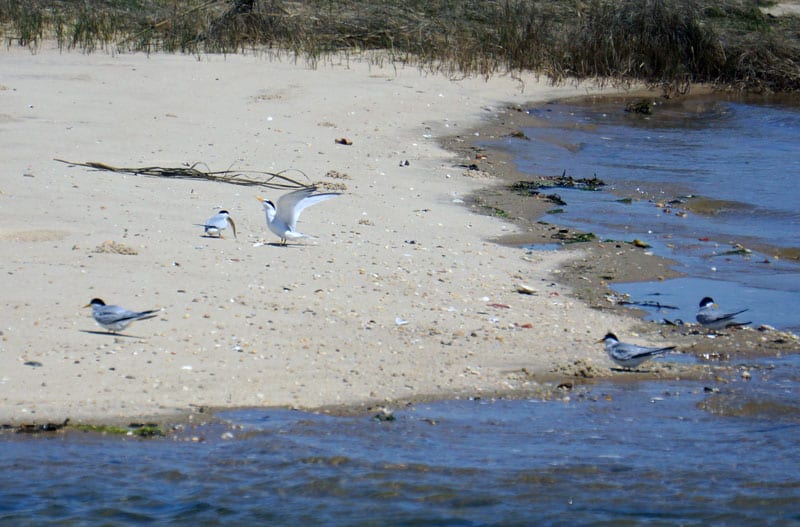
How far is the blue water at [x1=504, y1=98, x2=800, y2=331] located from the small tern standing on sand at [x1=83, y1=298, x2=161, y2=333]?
365 cm

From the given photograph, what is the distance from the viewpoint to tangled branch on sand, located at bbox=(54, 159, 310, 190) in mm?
9844

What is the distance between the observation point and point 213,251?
7668 mm

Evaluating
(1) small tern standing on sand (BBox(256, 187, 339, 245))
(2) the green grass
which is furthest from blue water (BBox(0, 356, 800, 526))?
(2) the green grass

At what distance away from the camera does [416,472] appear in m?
4.79

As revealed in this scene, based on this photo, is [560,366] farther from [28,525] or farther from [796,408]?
[28,525]

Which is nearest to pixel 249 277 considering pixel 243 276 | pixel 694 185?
pixel 243 276

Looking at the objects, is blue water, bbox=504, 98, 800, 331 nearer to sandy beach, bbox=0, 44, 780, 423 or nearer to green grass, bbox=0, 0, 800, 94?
sandy beach, bbox=0, 44, 780, 423

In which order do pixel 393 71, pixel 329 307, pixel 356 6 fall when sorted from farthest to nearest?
1. pixel 356 6
2. pixel 393 71
3. pixel 329 307

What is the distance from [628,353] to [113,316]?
2.91 metres

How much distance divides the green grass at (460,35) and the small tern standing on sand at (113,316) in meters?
12.0

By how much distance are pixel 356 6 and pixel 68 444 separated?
1765 cm

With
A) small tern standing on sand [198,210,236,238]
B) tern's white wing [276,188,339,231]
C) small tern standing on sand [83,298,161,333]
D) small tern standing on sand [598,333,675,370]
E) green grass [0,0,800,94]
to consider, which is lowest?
small tern standing on sand [598,333,675,370]

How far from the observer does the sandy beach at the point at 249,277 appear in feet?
18.3

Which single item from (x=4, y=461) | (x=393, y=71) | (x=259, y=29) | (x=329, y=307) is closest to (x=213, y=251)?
(x=329, y=307)
